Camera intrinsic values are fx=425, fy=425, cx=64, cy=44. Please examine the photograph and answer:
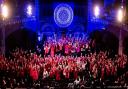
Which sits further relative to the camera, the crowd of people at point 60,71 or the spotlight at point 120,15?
the spotlight at point 120,15

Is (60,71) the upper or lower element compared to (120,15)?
lower

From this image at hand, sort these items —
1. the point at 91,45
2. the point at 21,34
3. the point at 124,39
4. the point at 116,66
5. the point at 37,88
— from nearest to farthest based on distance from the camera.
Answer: the point at 37,88, the point at 116,66, the point at 124,39, the point at 91,45, the point at 21,34

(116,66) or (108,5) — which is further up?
(108,5)

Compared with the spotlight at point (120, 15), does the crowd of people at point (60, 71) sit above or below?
below

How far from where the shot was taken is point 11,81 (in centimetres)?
3206

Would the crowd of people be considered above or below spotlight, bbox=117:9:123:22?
below

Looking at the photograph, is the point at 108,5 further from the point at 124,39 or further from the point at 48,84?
the point at 48,84

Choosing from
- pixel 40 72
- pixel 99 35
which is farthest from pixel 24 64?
pixel 99 35

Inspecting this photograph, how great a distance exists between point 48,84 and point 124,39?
10756 mm

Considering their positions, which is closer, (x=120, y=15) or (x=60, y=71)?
(x=60, y=71)

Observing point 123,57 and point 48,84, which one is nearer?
point 48,84

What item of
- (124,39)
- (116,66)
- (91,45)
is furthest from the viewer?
(91,45)

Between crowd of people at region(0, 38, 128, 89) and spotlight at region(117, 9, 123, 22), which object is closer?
crowd of people at region(0, 38, 128, 89)

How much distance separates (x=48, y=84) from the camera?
33375 millimetres
